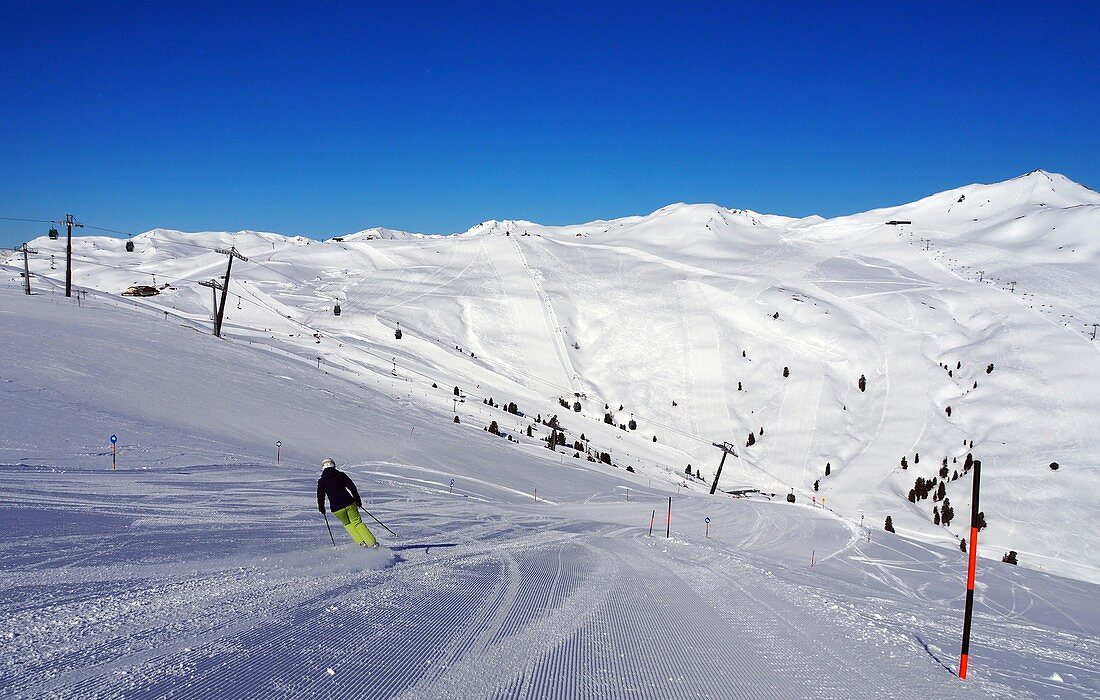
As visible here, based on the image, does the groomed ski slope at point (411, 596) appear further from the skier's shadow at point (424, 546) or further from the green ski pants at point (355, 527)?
the green ski pants at point (355, 527)

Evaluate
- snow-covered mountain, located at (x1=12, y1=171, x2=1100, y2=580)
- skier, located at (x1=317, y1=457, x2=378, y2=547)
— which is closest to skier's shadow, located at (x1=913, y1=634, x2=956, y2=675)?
skier, located at (x1=317, y1=457, x2=378, y2=547)

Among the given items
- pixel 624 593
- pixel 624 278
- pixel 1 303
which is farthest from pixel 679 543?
pixel 624 278

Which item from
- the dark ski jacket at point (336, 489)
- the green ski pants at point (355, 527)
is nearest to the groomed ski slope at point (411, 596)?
the green ski pants at point (355, 527)

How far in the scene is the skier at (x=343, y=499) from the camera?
29.4 ft

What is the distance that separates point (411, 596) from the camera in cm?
739

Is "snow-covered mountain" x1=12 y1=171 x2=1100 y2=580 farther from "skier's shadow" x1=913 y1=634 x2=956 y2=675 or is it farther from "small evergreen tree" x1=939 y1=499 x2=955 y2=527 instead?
"skier's shadow" x1=913 y1=634 x2=956 y2=675

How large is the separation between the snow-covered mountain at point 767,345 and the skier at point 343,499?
28.7 metres

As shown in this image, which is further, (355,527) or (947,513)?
(947,513)

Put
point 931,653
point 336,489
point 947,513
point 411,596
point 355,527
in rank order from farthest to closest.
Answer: point 947,513 → point 355,527 → point 336,489 → point 931,653 → point 411,596

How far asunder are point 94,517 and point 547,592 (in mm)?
6524

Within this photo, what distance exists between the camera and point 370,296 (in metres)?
77.0

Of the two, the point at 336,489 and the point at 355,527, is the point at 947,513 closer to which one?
the point at 355,527

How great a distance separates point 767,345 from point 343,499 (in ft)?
215

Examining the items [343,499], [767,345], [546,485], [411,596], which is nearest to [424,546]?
[343,499]
